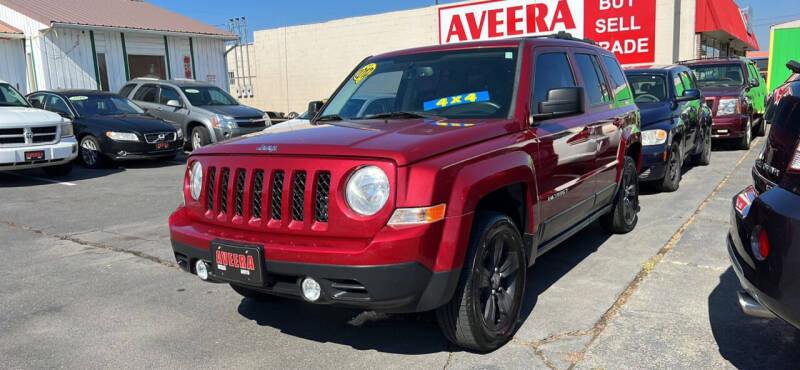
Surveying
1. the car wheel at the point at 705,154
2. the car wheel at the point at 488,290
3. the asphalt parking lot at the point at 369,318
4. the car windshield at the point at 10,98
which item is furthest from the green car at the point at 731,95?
the car windshield at the point at 10,98

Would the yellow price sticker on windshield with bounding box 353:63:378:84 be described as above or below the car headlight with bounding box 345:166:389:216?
above

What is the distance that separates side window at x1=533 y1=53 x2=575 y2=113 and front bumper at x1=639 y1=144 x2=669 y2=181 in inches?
135

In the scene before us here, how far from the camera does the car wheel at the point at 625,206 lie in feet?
18.9

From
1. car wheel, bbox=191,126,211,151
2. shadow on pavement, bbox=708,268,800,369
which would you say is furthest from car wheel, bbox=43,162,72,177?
shadow on pavement, bbox=708,268,800,369

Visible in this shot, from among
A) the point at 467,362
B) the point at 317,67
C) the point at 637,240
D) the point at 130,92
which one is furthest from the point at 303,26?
the point at 467,362

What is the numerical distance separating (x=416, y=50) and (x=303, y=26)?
27.9 m

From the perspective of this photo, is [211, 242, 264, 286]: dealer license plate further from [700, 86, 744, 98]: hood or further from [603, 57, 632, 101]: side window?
[700, 86, 744, 98]: hood

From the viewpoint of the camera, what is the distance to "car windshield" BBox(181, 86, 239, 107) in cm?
1437

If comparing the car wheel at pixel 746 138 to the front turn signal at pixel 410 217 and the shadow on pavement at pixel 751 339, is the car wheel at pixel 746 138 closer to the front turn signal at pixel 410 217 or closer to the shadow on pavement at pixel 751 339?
the shadow on pavement at pixel 751 339

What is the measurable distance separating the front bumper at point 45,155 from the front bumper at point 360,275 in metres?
8.20

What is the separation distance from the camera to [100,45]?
58.0ft

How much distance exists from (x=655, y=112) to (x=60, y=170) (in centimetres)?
981

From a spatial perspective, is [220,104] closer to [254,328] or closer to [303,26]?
[254,328]

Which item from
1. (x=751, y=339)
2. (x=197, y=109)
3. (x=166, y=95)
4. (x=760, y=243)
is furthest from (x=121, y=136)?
(x=760, y=243)
